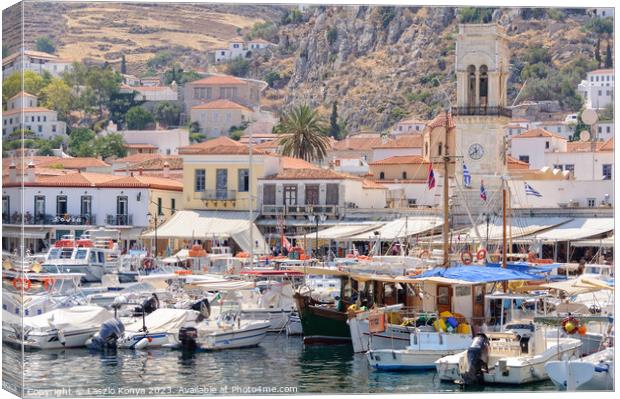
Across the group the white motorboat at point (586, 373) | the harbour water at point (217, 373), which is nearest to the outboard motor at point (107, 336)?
the harbour water at point (217, 373)

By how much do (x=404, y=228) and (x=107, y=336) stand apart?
1980 cm

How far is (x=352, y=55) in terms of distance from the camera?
277 feet

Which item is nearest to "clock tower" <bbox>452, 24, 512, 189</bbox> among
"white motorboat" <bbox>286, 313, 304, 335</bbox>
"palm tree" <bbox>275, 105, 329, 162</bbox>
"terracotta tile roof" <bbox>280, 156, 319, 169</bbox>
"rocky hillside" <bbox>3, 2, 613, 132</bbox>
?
"rocky hillside" <bbox>3, 2, 613, 132</bbox>

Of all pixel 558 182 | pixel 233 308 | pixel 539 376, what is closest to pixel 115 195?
pixel 558 182

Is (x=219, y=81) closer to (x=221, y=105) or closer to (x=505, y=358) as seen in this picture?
(x=221, y=105)

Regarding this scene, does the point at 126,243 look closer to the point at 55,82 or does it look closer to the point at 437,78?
the point at 55,82

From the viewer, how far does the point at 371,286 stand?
34.8 meters

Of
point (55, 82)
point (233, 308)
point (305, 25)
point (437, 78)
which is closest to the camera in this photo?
point (233, 308)

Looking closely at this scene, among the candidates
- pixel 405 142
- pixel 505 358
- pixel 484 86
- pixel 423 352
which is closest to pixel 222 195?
pixel 484 86

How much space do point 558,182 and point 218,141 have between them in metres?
11.9

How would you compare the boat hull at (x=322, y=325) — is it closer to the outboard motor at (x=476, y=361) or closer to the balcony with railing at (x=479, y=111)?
the outboard motor at (x=476, y=361)

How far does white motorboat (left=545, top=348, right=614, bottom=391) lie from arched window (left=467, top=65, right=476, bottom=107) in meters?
22.7

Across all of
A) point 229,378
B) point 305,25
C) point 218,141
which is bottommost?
point 229,378

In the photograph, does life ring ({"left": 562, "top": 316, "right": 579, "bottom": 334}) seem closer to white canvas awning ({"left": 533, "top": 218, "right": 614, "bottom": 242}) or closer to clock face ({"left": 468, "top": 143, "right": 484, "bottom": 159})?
white canvas awning ({"left": 533, "top": 218, "right": 614, "bottom": 242})
